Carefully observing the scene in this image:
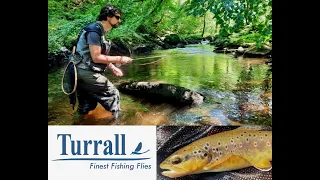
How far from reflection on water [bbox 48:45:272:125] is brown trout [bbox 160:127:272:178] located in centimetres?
12

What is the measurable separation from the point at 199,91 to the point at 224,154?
593mm

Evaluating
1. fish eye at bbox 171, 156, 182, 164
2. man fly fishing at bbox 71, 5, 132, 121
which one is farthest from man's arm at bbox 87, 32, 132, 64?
fish eye at bbox 171, 156, 182, 164

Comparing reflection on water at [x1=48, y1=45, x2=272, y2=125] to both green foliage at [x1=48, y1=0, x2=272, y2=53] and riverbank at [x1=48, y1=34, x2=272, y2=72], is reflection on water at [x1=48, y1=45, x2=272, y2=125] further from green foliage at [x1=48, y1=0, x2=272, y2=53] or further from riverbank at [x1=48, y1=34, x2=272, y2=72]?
green foliage at [x1=48, y1=0, x2=272, y2=53]

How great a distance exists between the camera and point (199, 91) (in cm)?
399

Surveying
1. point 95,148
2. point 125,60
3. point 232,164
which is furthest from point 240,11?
point 95,148

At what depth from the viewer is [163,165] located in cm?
392

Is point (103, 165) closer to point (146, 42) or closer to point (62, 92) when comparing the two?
point (62, 92)

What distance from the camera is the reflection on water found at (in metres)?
3.97

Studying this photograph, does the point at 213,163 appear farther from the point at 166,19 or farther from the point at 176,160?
the point at 166,19

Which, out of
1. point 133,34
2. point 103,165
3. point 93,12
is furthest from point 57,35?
point 103,165

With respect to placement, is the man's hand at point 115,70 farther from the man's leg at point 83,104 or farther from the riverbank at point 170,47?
the man's leg at point 83,104

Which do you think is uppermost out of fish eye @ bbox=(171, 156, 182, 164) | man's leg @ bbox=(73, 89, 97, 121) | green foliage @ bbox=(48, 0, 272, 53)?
green foliage @ bbox=(48, 0, 272, 53)

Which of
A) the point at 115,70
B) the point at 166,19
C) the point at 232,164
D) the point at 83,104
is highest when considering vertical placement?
the point at 166,19

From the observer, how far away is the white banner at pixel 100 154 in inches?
153
